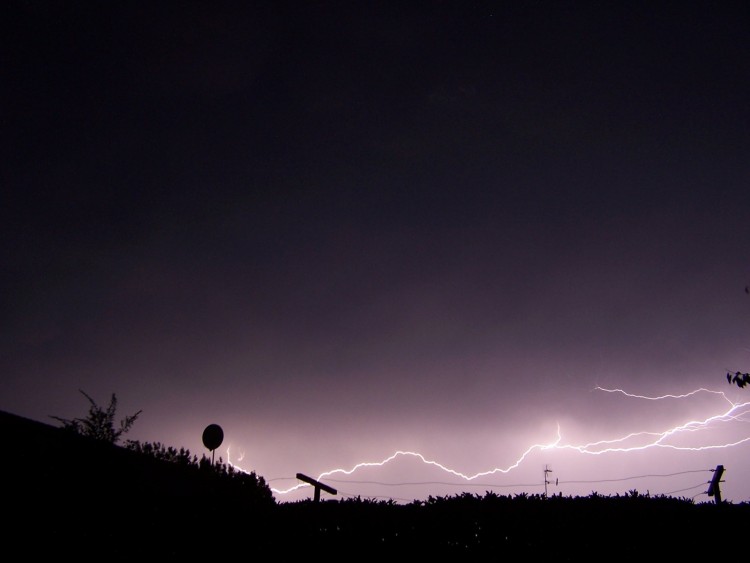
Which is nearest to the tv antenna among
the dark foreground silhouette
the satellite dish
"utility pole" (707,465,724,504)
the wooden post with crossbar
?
the satellite dish

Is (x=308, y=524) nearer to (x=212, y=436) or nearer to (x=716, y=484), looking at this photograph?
(x=212, y=436)

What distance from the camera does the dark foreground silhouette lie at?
6.10 metres

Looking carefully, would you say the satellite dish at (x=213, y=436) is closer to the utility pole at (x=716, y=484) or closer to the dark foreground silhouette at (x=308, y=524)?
the dark foreground silhouette at (x=308, y=524)

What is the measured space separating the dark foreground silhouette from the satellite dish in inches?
192

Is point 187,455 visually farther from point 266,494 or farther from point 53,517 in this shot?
point 53,517

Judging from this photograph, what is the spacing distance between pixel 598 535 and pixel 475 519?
149 centimetres

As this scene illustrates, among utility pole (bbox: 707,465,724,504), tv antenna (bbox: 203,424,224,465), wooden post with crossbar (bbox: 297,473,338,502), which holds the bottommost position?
utility pole (bbox: 707,465,724,504)

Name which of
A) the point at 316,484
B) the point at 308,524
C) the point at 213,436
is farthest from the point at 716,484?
the point at 308,524

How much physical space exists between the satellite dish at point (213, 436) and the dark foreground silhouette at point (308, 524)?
4868 millimetres

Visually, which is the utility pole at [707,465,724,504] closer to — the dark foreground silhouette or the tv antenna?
the dark foreground silhouette

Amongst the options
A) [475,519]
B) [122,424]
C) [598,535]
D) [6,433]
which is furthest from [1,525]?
[122,424]

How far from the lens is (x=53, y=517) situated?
6207mm

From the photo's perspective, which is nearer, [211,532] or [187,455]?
[211,532]

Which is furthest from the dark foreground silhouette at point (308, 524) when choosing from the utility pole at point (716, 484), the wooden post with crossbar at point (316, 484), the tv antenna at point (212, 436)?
the utility pole at point (716, 484)
